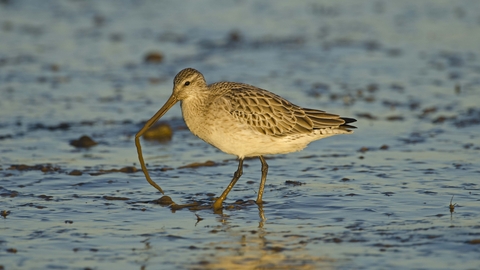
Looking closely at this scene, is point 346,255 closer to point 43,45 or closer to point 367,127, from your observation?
point 367,127

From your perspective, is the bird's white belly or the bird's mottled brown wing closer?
the bird's white belly

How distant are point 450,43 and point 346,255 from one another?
10.8 metres

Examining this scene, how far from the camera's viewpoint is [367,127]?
11609 mm

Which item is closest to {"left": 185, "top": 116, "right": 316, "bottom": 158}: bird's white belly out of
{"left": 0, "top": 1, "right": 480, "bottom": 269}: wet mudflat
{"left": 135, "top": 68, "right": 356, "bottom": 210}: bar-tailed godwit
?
{"left": 135, "top": 68, "right": 356, "bottom": 210}: bar-tailed godwit

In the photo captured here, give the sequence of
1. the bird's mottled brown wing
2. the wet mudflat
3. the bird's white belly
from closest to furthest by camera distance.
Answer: the wet mudflat
the bird's white belly
the bird's mottled brown wing

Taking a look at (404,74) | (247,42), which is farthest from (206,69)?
(404,74)

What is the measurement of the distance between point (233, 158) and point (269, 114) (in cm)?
193

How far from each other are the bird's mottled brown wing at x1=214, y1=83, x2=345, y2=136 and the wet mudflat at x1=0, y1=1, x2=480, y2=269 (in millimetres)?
732

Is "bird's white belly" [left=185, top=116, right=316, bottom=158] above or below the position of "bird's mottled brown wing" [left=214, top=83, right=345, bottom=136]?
below

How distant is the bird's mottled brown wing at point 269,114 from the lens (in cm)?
845

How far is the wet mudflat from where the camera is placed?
688 centimetres

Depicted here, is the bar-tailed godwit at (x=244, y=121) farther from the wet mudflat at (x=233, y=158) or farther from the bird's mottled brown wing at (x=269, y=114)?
the wet mudflat at (x=233, y=158)

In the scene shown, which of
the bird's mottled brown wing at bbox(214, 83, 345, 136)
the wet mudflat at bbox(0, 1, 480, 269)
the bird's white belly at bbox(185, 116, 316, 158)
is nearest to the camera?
the wet mudflat at bbox(0, 1, 480, 269)

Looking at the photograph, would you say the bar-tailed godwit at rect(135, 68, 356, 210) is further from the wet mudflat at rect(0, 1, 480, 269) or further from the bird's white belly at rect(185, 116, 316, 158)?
the wet mudflat at rect(0, 1, 480, 269)
